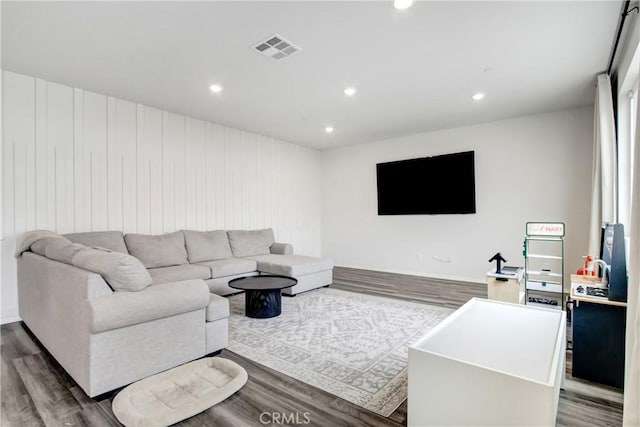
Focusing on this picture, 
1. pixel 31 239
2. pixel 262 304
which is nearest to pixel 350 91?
pixel 262 304

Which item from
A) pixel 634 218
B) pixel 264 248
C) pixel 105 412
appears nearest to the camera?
pixel 634 218

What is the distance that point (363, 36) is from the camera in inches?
107

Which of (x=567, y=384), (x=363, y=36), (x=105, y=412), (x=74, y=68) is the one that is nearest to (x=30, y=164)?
(x=74, y=68)

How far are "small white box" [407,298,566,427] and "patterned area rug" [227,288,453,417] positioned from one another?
1.59 ft

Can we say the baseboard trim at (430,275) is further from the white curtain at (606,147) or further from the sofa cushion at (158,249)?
the sofa cushion at (158,249)

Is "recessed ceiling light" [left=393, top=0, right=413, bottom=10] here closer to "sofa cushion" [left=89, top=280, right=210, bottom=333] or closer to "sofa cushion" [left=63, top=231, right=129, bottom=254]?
"sofa cushion" [left=89, top=280, right=210, bottom=333]

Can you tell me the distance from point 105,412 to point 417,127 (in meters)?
5.52

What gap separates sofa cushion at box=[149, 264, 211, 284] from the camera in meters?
3.64

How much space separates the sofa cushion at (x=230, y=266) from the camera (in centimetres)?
426

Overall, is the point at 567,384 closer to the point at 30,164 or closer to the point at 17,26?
the point at 17,26

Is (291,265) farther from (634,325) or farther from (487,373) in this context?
(634,325)

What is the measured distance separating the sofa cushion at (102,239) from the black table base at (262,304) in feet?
5.89

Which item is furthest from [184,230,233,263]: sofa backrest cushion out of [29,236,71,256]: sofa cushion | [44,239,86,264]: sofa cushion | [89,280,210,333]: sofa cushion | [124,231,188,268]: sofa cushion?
[89,280,210,333]: sofa cushion

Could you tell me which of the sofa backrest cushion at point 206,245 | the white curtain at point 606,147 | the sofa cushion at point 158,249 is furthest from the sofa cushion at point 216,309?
the white curtain at point 606,147
